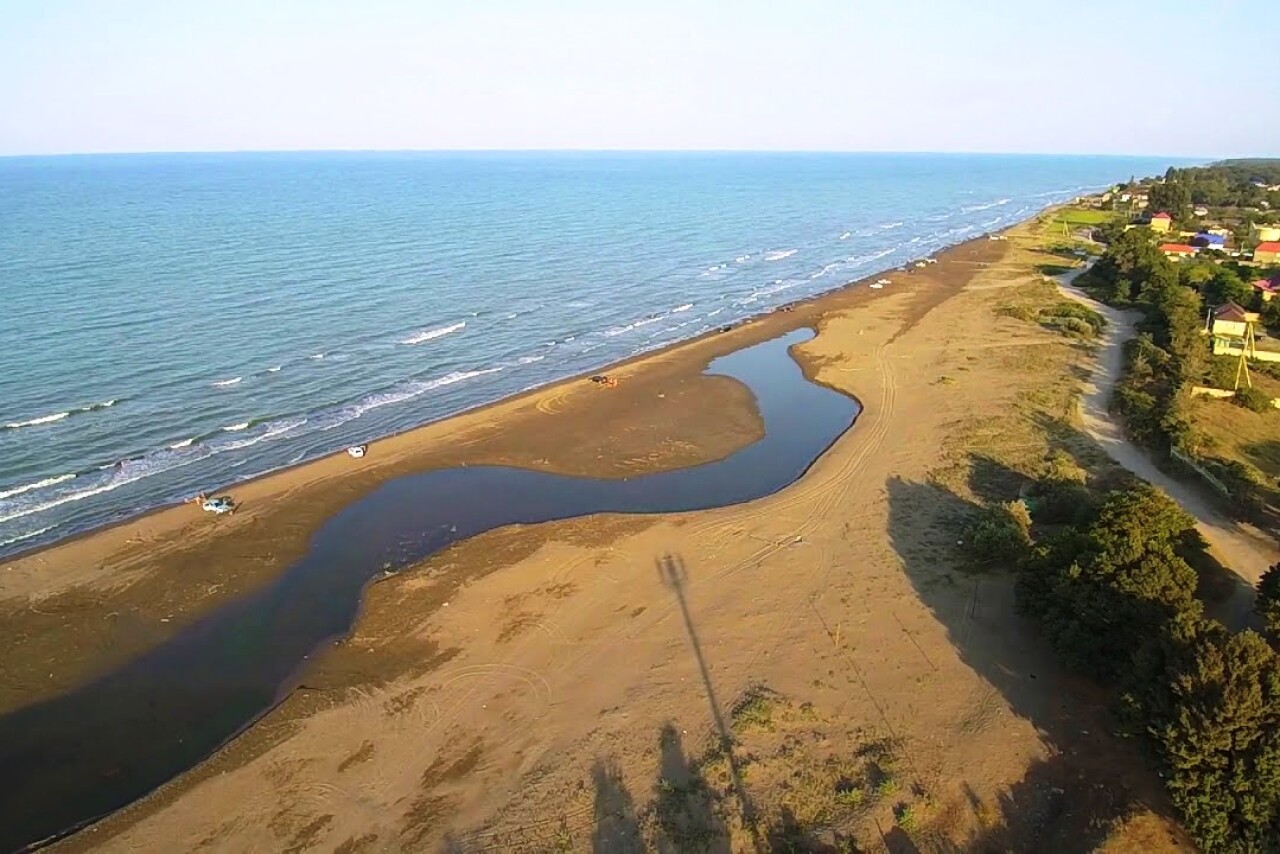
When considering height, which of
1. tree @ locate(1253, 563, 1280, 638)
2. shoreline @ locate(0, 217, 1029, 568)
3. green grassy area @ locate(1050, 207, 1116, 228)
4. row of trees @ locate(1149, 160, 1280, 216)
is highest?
row of trees @ locate(1149, 160, 1280, 216)

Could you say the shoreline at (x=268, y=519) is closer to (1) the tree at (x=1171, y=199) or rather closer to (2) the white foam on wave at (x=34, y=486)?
(2) the white foam on wave at (x=34, y=486)

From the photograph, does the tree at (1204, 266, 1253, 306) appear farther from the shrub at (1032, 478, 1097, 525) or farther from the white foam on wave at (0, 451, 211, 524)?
the white foam on wave at (0, 451, 211, 524)

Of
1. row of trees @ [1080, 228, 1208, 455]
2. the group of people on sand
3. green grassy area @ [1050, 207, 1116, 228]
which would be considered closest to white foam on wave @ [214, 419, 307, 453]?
the group of people on sand

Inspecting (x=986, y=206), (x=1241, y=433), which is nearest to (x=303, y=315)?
(x=1241, y=433)

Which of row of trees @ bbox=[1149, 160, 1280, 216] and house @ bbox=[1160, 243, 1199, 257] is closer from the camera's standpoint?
house @ bbox=[1160, 243, 1199, 257]

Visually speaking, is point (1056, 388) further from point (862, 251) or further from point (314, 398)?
point (862, 251)

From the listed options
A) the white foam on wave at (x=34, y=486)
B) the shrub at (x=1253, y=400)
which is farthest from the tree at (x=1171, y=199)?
the white foam on wave at (x=34, y=486)

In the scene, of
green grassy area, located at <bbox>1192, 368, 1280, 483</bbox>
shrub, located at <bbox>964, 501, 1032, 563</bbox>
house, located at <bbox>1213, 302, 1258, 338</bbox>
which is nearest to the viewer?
shrub, located at <bbox>964, 501, 1032, 563</bbox>
